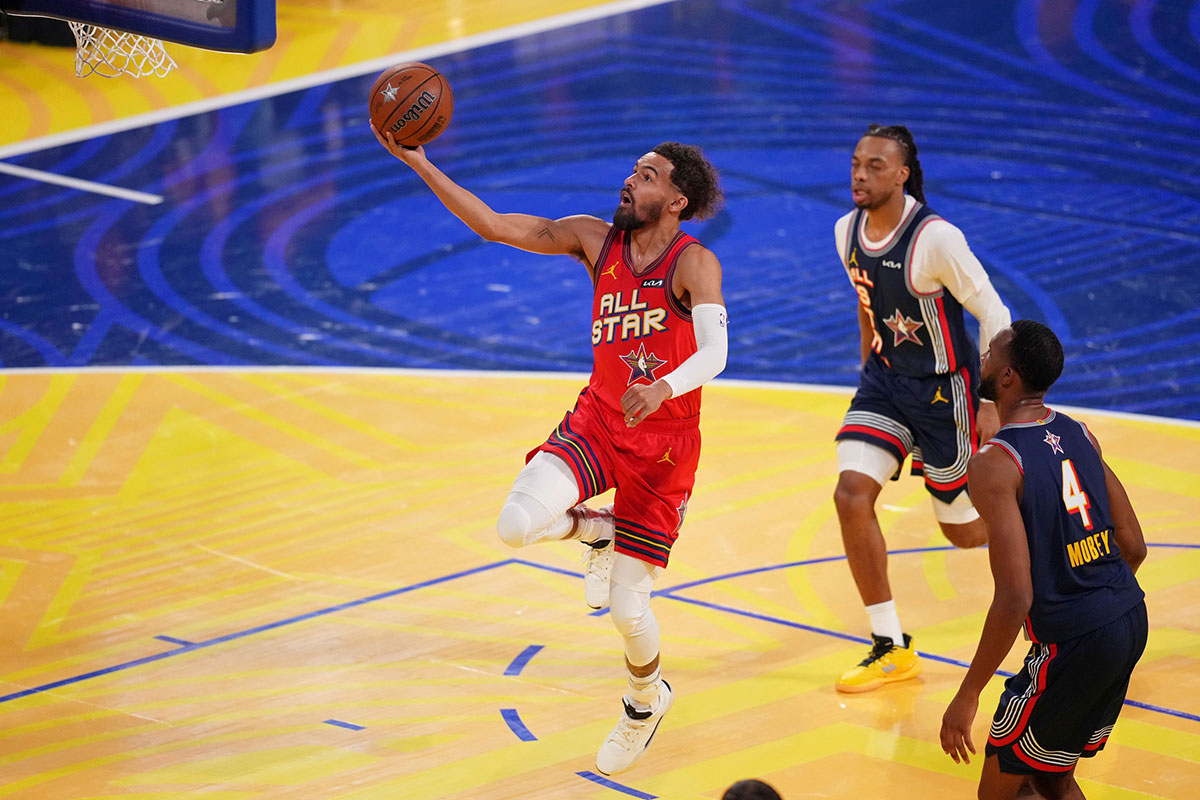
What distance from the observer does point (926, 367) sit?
663cm

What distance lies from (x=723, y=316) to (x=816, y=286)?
21.2 ft

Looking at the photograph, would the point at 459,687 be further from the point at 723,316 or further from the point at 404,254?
the point at 404,254

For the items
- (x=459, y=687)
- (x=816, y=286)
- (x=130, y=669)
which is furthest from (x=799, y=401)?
(x=130, y=669)

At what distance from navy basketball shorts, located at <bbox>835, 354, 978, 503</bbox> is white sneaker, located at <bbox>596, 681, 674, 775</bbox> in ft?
5.13

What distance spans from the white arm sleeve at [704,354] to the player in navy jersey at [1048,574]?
1020 mm

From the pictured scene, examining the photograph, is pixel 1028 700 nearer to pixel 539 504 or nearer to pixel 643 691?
pixel 643 691

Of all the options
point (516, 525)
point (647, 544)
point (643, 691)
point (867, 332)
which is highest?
point (867, 332)

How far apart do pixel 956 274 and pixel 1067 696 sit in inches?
82.9

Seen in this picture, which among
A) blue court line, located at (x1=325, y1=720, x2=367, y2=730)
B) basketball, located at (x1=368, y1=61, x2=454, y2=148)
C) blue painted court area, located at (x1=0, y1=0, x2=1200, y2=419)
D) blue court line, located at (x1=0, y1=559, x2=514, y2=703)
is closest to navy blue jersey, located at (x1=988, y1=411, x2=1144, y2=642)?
basketball, located at (x1=368, y1=61, x2=454, y2=148)

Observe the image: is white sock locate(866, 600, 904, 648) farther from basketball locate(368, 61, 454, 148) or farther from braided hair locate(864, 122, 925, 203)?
basketball locate(368, 61, 454, 148)

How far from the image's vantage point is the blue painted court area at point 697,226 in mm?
11305

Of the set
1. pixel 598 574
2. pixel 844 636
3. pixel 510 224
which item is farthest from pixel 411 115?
pixel 844 636

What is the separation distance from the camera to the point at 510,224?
609 cm

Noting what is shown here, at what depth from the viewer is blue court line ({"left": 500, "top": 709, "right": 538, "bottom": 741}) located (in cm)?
620
